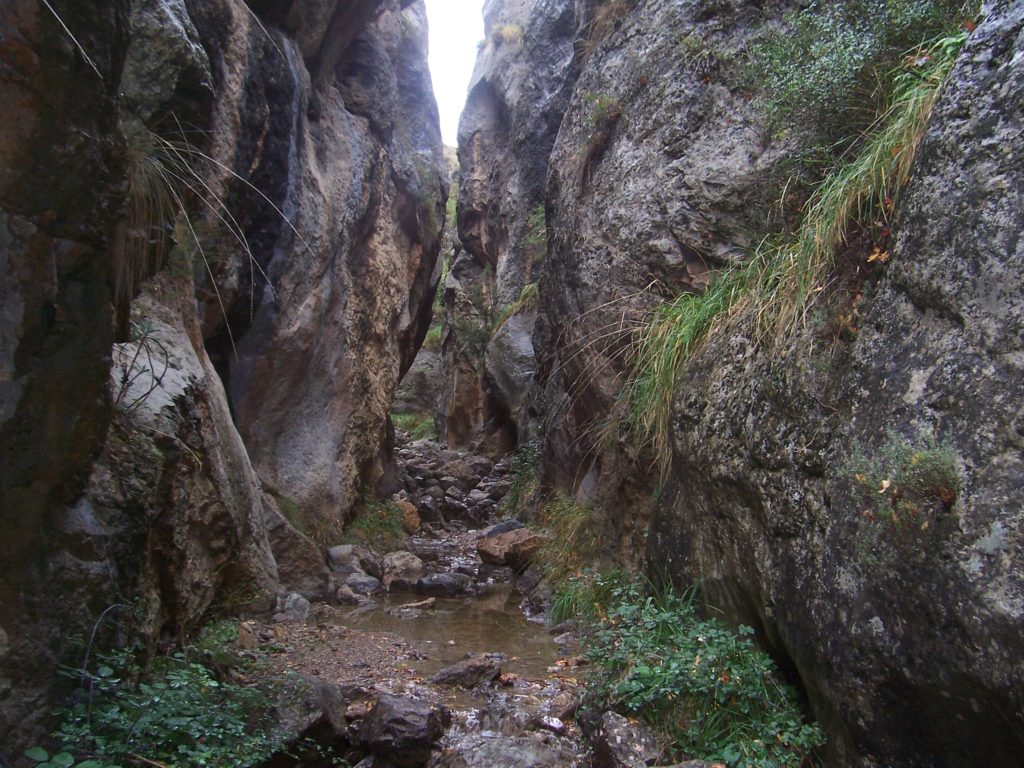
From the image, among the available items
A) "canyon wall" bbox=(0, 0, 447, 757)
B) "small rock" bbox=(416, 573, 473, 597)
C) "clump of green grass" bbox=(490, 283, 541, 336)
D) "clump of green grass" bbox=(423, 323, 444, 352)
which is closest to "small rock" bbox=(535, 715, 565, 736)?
"canyon wall" bbox=(0, 0, 447, 757)

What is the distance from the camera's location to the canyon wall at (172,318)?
2.38 m

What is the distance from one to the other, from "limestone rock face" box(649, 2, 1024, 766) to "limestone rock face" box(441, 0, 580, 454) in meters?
9.39

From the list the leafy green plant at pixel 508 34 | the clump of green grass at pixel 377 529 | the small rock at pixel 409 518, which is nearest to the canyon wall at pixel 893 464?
the clump of green grass at pixel 377 529

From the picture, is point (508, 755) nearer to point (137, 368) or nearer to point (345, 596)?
point (137, 368)

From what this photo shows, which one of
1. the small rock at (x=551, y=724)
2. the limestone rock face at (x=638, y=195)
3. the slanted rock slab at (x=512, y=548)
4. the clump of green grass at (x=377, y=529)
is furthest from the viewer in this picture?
the clump of green grass at (x=377, y=529)

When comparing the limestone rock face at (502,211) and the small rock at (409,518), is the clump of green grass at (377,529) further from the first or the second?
the limestone rock face at (502,211)

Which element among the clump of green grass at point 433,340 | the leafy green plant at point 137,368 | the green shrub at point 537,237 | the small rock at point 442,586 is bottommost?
the small rock at point 442,586

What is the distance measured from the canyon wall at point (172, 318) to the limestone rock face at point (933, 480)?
2.64 m

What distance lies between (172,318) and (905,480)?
13.7 feet

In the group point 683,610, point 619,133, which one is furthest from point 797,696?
point 619,133

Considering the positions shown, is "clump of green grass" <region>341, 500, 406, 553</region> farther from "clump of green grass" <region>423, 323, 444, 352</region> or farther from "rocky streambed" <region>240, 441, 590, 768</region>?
"clump of green grass" <region>423, 323, 444, 352</region>

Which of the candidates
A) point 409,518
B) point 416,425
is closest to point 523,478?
point 409,518

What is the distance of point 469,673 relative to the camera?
189 inches

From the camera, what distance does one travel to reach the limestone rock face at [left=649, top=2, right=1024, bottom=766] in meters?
2.24
